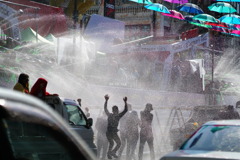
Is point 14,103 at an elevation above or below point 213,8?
below

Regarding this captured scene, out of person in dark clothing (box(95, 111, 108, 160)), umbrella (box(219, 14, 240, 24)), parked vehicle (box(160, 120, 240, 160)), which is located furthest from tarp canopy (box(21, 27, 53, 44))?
parked vehicle (box(160, 120, 240, 160))

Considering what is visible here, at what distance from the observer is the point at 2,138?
4.33ft

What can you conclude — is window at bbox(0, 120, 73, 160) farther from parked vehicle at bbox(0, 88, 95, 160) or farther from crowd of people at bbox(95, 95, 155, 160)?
crowd of people at bbox(95, 95, 155, 160)

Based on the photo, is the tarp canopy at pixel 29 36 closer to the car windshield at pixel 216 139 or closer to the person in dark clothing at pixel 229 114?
the person in dark clothing at pixel 229 114

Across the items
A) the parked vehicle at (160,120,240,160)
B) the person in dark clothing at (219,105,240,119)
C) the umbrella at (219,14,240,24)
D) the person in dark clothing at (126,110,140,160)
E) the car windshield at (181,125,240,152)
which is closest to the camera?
the parked vehicle at (160,120,240,160)

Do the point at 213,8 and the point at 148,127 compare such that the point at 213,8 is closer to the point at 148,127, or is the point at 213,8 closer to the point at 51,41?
the point at 51,41

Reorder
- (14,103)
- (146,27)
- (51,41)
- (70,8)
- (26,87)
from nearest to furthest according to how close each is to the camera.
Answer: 1. (14,103)
2. (26,87)
3. (51,41)
4. (70,8)
5. (146,27)

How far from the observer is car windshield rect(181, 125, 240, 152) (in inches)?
233

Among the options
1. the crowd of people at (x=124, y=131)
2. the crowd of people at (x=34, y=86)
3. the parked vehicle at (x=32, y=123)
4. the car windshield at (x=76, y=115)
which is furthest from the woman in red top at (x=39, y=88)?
the parked vehicle at (x=32, y=123)

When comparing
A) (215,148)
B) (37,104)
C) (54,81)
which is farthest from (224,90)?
(37,104)

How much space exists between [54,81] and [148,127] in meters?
6.41

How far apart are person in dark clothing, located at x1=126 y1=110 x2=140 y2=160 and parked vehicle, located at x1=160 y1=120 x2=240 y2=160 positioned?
25.4ft

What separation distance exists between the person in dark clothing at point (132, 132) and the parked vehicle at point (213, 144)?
774 centimetres

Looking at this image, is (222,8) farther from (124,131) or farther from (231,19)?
(124,131)
